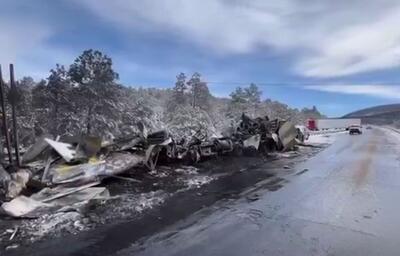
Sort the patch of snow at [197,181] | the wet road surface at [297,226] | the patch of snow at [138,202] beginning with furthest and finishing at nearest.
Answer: the patch of snow at [197,181] → the patch of snow at [138,202] → the wet road surface at [297,226]

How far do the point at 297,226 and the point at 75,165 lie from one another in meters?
5.59

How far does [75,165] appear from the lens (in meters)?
10.1

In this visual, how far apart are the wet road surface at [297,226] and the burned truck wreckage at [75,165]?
2.75 m

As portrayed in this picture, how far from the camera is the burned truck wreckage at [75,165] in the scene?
8375 millimetres

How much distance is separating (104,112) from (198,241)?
22.9m

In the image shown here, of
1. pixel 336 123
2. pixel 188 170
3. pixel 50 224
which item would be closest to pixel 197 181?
pixel 188 170

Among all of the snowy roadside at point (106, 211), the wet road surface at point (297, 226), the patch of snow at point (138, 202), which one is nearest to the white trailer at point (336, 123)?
the snowy roadside at point (106, 211)

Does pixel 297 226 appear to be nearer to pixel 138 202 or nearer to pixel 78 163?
pixel 138 202

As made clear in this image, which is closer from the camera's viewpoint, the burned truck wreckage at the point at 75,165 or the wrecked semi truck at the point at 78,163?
the burned truck wreckage at the point at 75,165

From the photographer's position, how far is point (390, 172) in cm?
1458

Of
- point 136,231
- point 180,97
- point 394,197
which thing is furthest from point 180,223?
point 180,97

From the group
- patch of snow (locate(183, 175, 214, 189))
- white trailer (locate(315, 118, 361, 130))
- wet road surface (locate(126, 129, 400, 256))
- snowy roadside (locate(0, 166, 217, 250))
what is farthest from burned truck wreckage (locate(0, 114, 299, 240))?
white trailer (locate(315, 118, 361, 130))

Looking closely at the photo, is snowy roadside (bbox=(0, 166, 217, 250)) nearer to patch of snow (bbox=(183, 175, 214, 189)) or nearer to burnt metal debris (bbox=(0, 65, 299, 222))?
patch of snow (bbox=(183, 175, 214, 189))

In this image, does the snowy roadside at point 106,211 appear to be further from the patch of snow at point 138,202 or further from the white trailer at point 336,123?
the white trailer at point 336,123
